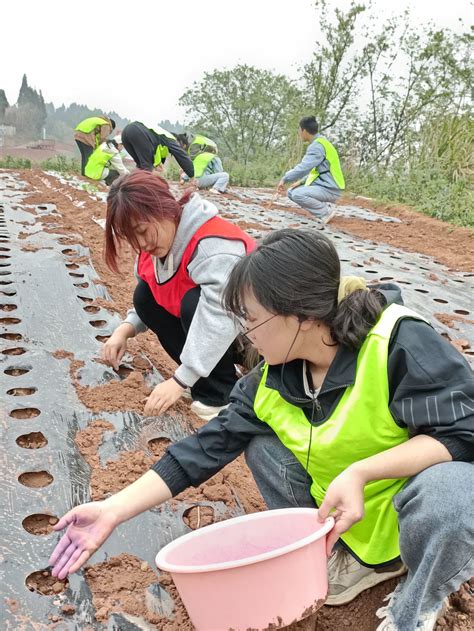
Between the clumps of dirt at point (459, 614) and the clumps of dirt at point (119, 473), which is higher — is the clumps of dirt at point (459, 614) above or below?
below

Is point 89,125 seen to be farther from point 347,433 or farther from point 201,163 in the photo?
point 347,433

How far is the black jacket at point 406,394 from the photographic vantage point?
1.04 meters

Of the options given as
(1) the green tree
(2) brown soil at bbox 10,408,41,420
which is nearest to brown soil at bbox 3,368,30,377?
(2) brown soil at bbox 10,408,41,420

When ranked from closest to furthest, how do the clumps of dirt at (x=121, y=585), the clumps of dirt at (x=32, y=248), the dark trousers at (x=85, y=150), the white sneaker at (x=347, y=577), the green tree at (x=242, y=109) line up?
the clumps of dirt at (x=121, y=585)
the white sneaker at (x=347, y=577)
the clumps of dirt at (x=32, y=248)
the dark trousers at (x=85, y=150)
the green tree at (x=242, y=109)

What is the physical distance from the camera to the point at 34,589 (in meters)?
1.20

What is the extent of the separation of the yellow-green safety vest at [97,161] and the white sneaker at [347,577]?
639cm

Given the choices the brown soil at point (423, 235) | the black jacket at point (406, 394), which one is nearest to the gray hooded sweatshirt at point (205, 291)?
the black jacket at point (406, 394)

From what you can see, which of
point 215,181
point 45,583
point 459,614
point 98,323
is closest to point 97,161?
point 215,181

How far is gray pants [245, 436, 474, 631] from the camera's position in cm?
99

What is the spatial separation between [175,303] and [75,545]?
1.04 metres

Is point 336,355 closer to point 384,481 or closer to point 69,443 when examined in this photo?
point 384,481

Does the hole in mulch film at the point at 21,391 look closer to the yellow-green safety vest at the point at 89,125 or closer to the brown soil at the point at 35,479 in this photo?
the brown soil at the point at 35,479

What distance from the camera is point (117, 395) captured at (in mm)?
2031

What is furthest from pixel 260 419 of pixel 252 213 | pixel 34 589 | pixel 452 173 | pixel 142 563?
pixel 452 173
